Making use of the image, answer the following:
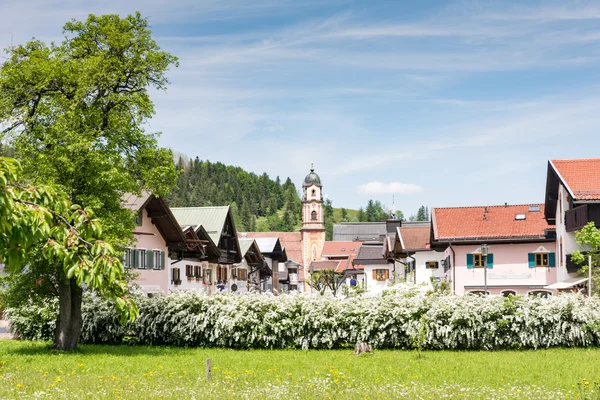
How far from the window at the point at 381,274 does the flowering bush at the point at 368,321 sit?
5244 centimetres

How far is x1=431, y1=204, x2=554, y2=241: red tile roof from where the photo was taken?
5006 cm

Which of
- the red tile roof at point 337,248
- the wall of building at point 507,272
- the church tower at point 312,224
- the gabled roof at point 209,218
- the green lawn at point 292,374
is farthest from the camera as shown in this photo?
the church tower at point 312,224

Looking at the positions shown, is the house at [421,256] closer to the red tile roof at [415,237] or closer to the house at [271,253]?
the red tile roof at [415,237]

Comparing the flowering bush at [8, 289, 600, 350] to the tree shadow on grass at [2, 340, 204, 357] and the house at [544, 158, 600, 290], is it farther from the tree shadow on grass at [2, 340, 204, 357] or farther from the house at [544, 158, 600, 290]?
the house at [544, 158, 600, 290]

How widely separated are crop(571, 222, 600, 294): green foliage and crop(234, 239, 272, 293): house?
111ft

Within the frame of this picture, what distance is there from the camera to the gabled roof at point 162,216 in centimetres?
4184

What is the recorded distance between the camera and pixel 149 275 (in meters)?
44.7

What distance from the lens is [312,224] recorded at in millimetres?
167125

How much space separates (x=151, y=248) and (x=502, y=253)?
22951mm

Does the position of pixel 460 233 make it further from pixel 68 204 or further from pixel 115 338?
pixel 68 204

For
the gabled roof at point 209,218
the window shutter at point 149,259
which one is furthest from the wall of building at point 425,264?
the window shutter at point 149,259

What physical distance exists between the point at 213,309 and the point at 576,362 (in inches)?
502

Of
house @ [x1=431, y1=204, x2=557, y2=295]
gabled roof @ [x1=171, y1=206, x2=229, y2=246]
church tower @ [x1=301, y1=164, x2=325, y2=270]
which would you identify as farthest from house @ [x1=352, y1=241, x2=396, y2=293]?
church tower @ [x1=301, y1=164, x2=325, y2=270]

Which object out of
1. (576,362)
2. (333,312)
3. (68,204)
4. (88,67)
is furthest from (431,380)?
(88,67)
